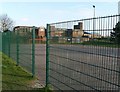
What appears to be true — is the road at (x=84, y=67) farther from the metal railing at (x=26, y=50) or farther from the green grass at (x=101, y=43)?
the metal railing at (x=26, y=50)

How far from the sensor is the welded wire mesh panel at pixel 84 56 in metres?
4.97

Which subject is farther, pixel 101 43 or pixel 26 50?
pixel 26 50

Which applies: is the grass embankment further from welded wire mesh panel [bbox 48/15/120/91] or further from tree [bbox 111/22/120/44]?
tree [bbox 111/22/120/44]

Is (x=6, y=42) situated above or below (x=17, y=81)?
above

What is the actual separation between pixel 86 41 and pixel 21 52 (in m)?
9.04

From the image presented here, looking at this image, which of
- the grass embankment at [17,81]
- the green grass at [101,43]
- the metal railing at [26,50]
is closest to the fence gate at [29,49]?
the metal railing at [26,50]

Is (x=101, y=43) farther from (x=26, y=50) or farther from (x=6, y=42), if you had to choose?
(x=6, y=42)

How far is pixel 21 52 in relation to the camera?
14.7 m

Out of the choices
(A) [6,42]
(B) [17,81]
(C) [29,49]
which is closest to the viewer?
(B) [17,81]

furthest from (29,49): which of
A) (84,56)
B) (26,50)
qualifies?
(84,56)

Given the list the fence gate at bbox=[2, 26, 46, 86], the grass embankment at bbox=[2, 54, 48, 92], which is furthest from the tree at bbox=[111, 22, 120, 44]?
the fence gate at bbox=[2, 26, 46, 86]

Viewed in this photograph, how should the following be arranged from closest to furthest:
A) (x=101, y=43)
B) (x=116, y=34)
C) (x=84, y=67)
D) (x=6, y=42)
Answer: (x=116, y=34) → (x=101, y=43) → (x=84, y=67) → (x=6, y=42)

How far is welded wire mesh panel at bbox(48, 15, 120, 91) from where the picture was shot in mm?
4969

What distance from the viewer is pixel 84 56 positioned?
19.7 feet
